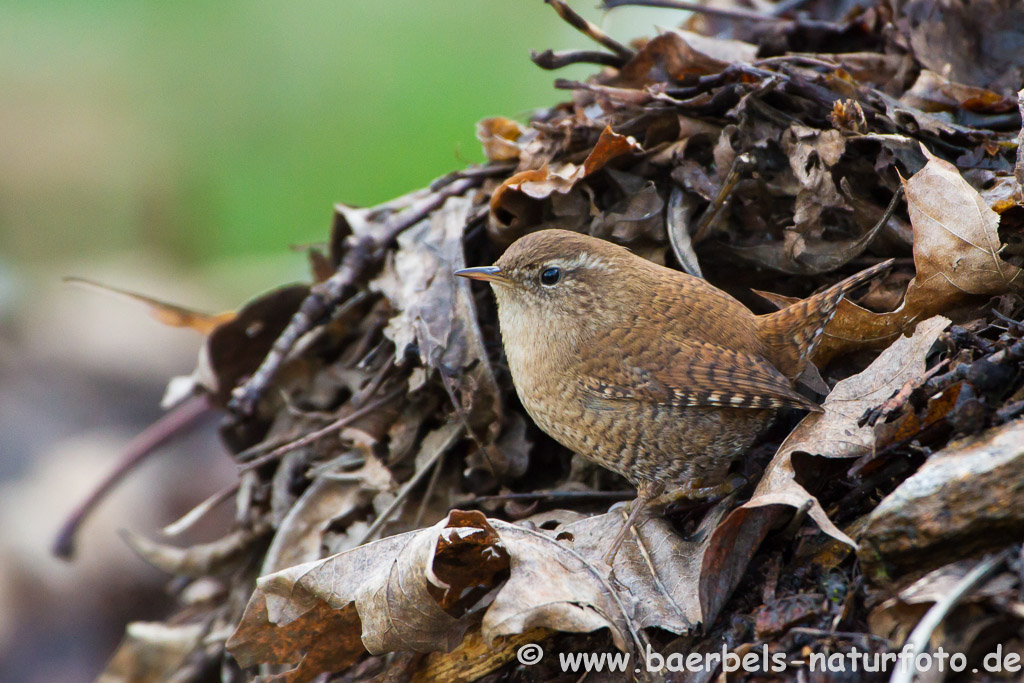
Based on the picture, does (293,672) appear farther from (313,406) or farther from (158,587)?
(158,587)

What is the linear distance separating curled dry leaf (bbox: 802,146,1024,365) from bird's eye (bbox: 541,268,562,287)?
0.98m

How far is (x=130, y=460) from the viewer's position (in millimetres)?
4016

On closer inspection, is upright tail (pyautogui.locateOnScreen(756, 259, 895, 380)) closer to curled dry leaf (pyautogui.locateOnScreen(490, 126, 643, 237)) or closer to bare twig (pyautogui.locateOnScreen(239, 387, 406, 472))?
curled dry leaf (pyautogui.locateOnScreen(490, 126, 643, 237))

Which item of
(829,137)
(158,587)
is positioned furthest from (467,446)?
(158,587)

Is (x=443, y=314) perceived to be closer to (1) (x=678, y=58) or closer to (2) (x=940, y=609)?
(1) (x=678, y=58)

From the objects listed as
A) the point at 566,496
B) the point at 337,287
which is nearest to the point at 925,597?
the point at 566,496

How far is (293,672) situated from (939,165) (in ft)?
8.53

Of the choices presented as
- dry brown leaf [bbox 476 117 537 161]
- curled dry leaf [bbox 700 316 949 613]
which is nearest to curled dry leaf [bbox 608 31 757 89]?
dry brown leaf [bbox 476 117 537 161]

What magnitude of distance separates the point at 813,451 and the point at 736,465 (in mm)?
Result: 641

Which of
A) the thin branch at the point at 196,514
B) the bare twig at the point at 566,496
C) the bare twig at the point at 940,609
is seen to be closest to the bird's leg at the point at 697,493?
the bare twig at the point at 566,496

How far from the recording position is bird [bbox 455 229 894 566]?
8.42ft

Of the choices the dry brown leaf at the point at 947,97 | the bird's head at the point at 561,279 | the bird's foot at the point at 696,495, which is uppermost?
the dry brown leaf at the point at 947,97

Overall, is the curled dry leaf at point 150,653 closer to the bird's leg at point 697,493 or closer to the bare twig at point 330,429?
the bare twig at point 330,429

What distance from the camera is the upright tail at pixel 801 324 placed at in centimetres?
254
